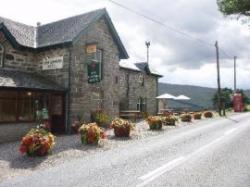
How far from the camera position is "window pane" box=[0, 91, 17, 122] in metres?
17.4

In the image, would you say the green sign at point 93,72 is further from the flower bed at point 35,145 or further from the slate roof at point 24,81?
the flower bed at point 35,145

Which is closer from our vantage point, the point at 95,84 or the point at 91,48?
the point at 91,48

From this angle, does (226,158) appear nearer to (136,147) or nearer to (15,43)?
(136,147)

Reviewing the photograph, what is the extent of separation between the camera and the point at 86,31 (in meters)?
21.8

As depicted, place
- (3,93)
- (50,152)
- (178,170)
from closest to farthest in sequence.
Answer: (178,170) < (50,152) < (3,93)

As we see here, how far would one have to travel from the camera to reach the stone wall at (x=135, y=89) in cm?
3259

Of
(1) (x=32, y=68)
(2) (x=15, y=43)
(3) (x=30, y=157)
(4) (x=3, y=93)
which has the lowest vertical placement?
(3) (x=30, y=157)

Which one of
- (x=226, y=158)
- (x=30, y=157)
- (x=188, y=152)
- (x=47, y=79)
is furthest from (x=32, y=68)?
(x=226, y=158)

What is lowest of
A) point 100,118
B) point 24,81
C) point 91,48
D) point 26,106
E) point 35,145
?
point 35,145

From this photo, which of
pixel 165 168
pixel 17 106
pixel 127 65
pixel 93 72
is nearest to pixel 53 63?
pixel 93 72

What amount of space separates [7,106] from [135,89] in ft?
60.7

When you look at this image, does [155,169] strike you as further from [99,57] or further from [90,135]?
[99,57]

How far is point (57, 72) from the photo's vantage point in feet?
69.2

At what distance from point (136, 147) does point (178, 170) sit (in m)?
4.59
